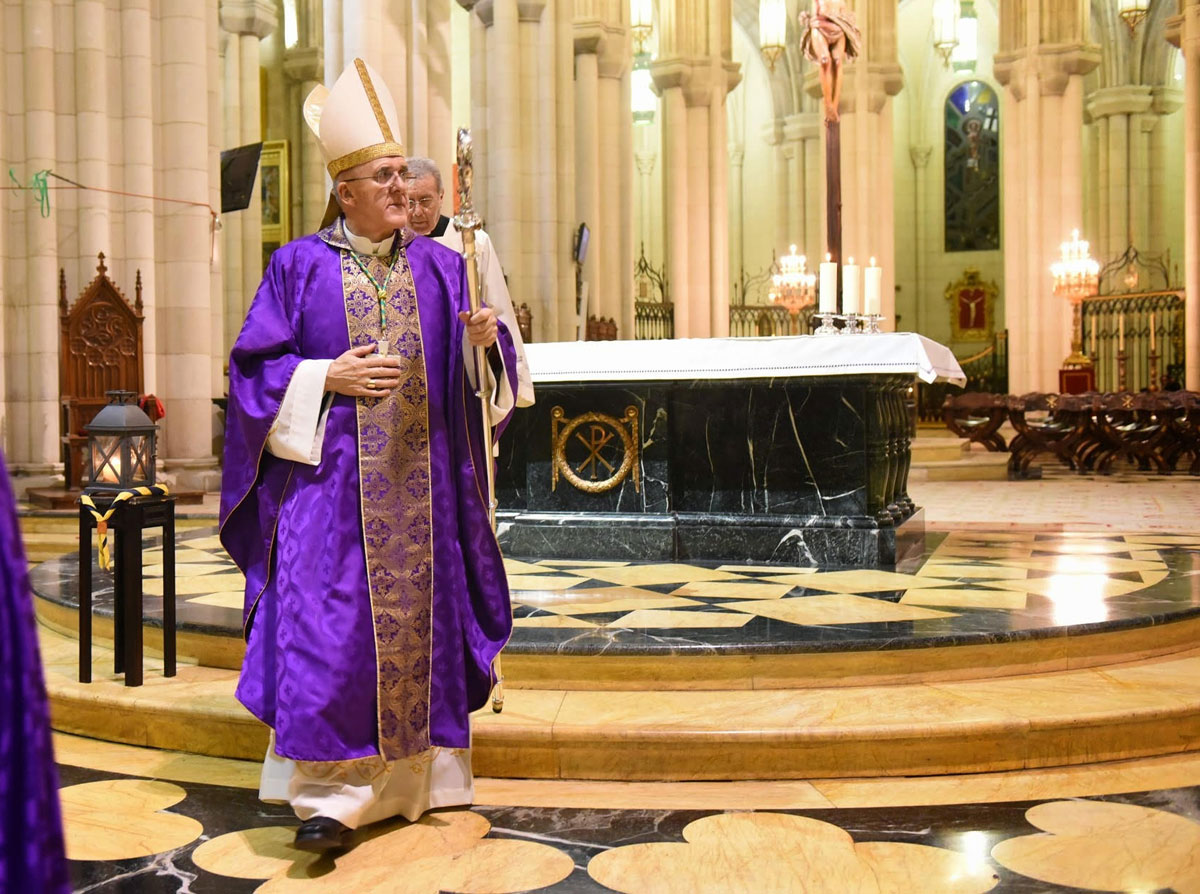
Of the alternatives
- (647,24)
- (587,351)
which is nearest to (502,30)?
(647,24)

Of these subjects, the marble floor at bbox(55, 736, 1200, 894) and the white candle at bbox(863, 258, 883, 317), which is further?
the white candle at bbox(863, 258, 883, 317)

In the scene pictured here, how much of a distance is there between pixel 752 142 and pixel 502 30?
51.9 ft

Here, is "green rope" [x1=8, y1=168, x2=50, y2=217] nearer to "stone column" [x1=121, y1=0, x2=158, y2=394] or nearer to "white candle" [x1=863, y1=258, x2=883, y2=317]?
"stone column" [x1=121, y1=0, x2=158, y2=394]

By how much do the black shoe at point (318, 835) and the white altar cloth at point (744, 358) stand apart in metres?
3.67

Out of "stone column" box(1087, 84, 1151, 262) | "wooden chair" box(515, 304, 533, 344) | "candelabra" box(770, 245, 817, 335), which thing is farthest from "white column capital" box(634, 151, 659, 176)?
"wooden chair" box(515, 304, 533, 344)

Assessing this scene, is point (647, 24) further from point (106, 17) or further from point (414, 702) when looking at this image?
point (414, 702)

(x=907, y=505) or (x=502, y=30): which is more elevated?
(x=502, y=30)

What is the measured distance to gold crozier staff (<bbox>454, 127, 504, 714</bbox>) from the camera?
331 cm

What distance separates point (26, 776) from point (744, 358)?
209 inches

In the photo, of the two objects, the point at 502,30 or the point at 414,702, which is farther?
the point at 502,30

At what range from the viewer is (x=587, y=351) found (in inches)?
258

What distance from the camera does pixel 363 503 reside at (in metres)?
3.23

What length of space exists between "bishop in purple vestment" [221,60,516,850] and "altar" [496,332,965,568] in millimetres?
2986

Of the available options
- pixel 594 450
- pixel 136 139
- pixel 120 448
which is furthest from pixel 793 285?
pixel 120 448
